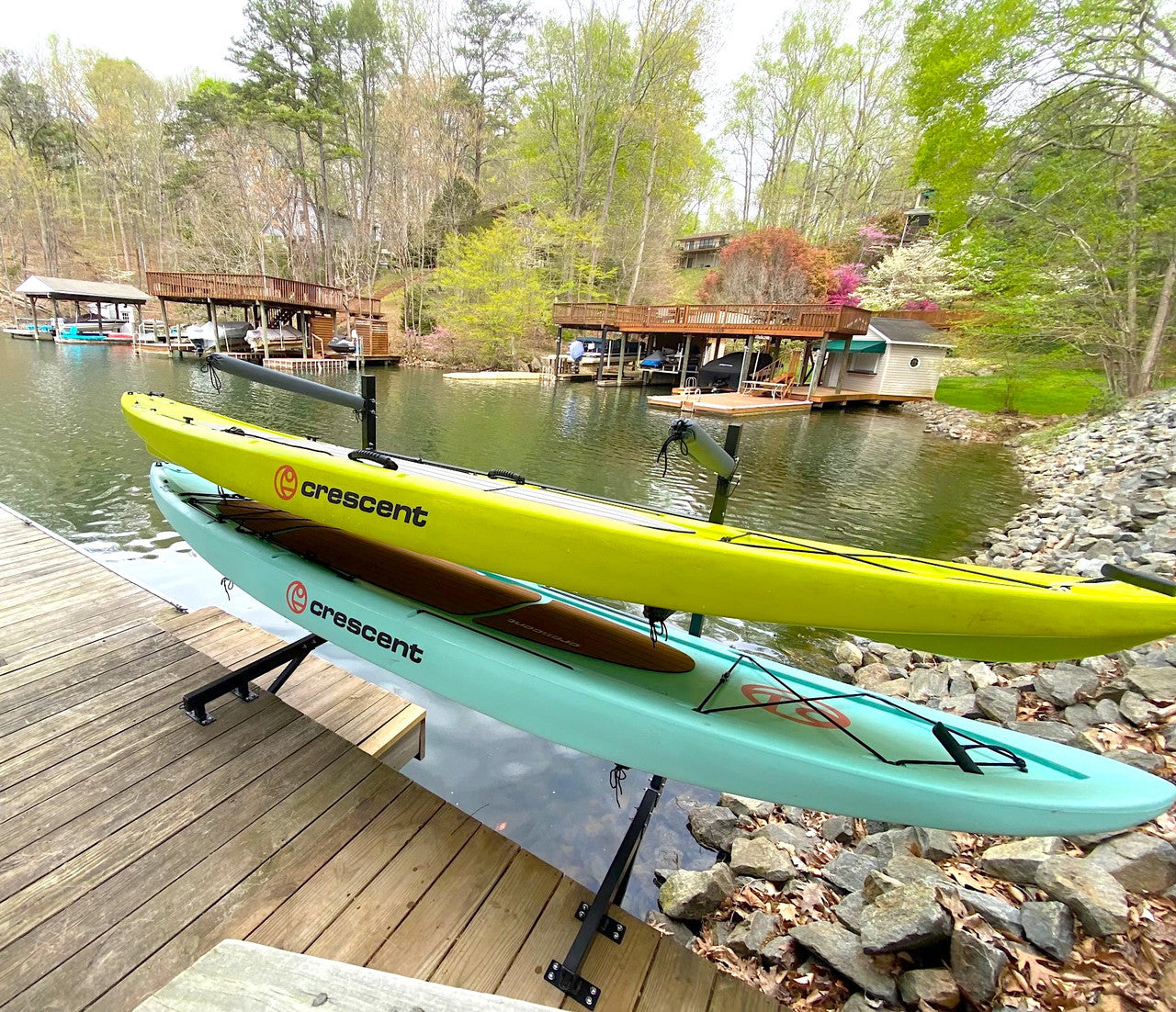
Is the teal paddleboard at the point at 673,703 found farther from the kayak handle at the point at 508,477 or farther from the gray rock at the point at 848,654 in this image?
the gray rock at the point at 848,654

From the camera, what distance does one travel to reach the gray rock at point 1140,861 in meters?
1.74

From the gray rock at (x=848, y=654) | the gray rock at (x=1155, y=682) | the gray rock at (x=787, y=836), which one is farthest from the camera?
the gray rock at (x=848, y=654)

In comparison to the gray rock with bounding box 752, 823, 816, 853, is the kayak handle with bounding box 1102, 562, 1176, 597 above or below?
above

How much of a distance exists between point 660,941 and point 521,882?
1.61ft

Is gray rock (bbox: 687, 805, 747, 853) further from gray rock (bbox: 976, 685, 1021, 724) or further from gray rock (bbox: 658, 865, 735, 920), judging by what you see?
gray rock (bbox: 976, 685, 1021, 724)

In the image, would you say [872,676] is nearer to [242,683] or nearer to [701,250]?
[242,683]

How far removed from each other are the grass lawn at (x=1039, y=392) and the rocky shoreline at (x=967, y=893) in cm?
1611

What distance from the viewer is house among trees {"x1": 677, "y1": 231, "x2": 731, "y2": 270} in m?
44.0

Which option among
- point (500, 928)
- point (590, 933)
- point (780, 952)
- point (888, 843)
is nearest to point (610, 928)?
point (590, 933)

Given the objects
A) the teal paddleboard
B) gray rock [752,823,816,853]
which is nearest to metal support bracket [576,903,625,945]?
the teal paddleboard

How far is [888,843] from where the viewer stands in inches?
95.0

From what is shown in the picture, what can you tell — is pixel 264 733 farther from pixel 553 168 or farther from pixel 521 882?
pixel 553 168

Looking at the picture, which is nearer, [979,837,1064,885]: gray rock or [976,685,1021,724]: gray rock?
[979,837,1064,885]: gray rock

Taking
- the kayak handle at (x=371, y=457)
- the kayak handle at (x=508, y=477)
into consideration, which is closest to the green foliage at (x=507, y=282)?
the kayak handle at (x=508, y=477)
